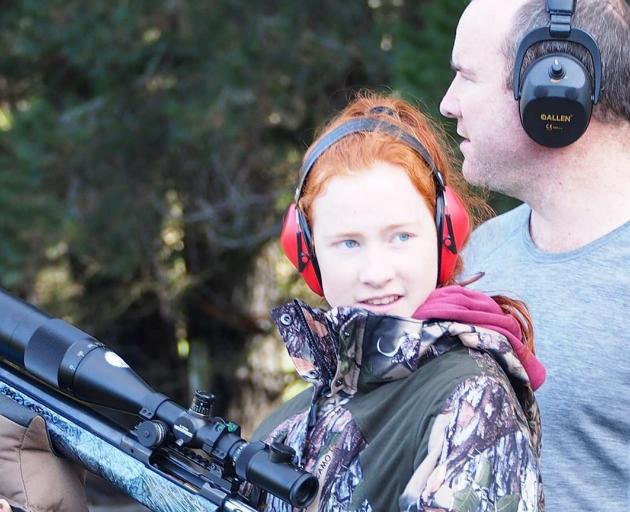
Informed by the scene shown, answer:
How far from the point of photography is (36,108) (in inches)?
251

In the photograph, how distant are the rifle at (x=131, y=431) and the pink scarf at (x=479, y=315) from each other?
1.15 ft

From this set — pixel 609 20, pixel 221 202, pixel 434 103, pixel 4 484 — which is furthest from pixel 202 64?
pixel 4 484

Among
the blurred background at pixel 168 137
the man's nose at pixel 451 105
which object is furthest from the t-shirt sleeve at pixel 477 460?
the blurred background at pixel 168 137

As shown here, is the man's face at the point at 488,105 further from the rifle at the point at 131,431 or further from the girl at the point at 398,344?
the rifle at the point at 131,431

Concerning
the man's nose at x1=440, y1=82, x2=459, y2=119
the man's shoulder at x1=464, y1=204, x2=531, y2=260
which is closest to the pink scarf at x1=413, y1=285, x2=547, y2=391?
the man's nose at x1=440, y1=82, x2=459, y2=119

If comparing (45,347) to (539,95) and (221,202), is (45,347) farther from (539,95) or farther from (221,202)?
(221,202)

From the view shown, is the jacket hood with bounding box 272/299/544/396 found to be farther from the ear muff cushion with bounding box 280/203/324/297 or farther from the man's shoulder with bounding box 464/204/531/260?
the man's shoulder with bounding box 464/204/531/260

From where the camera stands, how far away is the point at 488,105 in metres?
2.49

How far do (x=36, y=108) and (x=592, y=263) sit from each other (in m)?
4.64

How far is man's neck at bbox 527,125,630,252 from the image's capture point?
2.52 meters

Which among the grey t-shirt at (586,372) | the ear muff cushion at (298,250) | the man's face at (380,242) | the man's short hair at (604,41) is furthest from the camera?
the man's short hair at (604,41)

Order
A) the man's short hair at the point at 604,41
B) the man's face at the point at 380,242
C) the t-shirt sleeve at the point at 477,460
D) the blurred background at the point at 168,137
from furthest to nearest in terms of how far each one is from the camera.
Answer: the blurred background at the point at 168,137 → the man's short hair at the point at 604,41 → the man's face at the point at 380,242 → the t-shirt sleeve at the point at 477,460

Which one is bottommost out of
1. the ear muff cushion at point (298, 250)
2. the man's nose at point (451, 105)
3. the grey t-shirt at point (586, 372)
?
the grey t-shirt at point (586, 372)

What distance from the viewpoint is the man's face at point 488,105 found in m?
2.48
